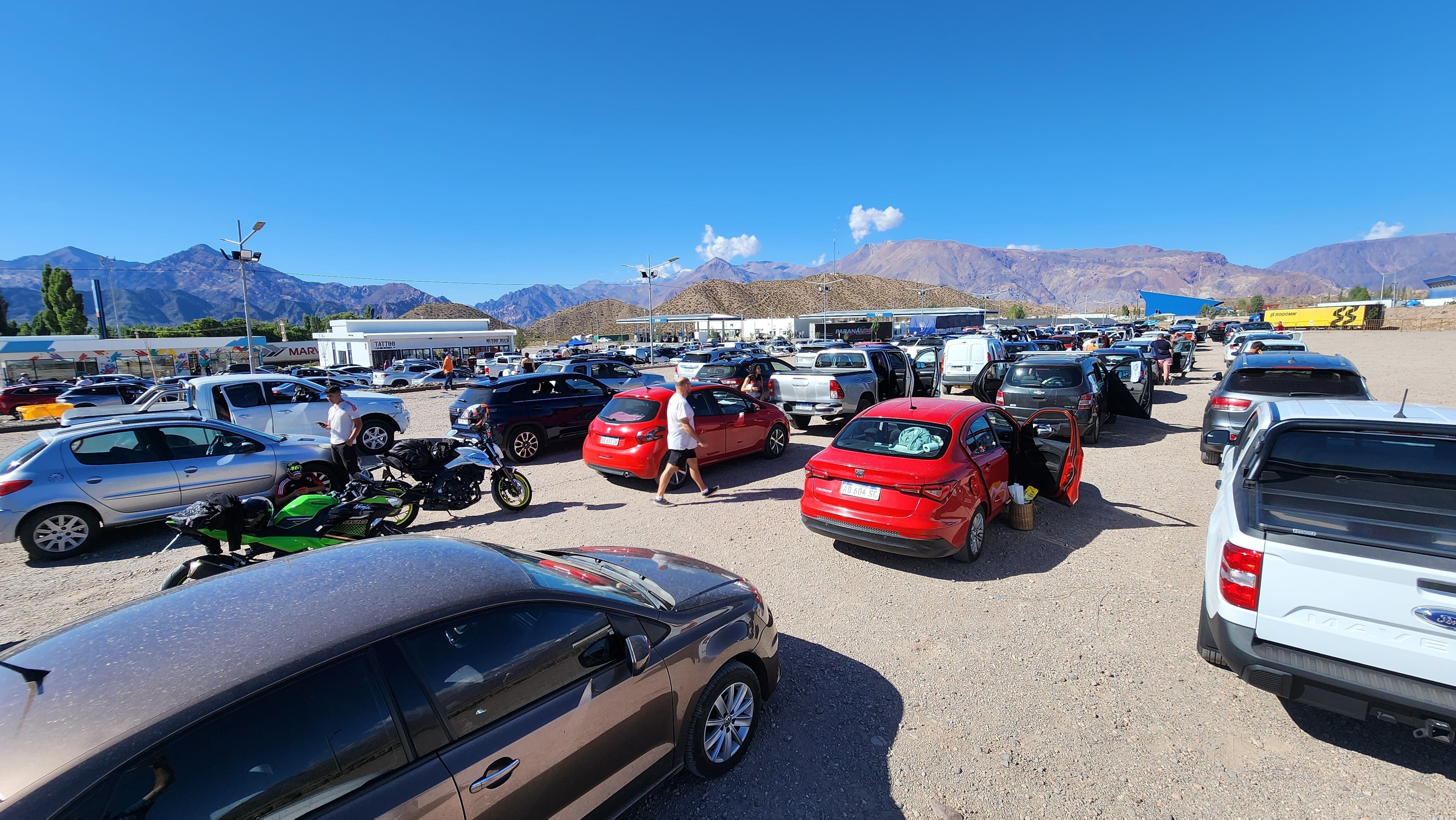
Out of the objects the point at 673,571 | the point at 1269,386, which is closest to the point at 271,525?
the point at 673,571

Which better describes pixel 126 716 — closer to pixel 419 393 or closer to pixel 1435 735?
pixel 1435 735

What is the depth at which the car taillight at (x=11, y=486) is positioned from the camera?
584 cm

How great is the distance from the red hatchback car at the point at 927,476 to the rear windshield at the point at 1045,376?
445cm

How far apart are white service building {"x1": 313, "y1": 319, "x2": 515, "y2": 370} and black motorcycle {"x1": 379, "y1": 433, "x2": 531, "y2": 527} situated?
47357mm

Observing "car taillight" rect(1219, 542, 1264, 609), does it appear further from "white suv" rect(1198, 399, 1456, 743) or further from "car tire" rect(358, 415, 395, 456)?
"car tire" rect(358, 415, 395, 456)

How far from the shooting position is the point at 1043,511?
7.09 m

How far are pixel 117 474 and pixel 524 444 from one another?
5.41m

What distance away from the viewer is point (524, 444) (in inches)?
433

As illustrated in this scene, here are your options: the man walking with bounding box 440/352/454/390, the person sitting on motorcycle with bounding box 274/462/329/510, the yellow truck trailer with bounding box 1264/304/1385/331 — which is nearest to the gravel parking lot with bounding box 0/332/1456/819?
the person sitting on motorcycle with bounding box 274/462/329/510

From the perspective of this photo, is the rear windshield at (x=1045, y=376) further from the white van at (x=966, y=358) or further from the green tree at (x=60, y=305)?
the green tree at (x=60, y=305)

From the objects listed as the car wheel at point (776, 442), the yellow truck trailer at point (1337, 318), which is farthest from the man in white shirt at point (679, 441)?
the yellow truck trailer at point (1337, 318)

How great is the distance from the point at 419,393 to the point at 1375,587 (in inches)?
1210

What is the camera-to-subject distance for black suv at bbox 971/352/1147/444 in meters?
10.5

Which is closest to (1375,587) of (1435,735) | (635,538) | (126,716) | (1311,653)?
(1311,653)
